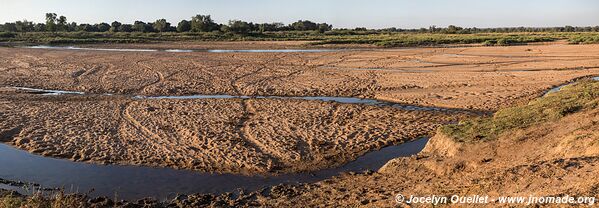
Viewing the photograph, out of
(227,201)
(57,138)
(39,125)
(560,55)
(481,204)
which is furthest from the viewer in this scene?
(560,55)

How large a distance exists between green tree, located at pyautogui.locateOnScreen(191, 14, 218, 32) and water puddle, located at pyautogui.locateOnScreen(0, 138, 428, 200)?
82.7 meters

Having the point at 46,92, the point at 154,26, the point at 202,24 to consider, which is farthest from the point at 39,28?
the point at 46,92

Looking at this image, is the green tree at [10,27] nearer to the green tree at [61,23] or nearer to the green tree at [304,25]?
the green tree at [61,23]

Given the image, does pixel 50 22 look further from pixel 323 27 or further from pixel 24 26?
pixel 323 27

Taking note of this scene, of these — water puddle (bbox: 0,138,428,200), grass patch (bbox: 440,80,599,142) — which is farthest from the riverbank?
water puddle (bbox: 0,138,428,200)

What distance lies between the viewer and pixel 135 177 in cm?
922

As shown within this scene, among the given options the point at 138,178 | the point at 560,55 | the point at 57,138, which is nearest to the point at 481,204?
the point at 138,178

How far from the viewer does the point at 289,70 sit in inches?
1051

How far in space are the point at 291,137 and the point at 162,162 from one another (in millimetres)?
3394

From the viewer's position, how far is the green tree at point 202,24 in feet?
297

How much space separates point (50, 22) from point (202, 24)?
27321 mm

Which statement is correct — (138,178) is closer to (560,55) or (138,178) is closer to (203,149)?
(203,149)

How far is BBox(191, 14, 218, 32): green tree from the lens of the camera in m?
90.5

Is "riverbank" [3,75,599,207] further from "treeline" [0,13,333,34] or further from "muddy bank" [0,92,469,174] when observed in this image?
"treeline" [0,13,333,34]
